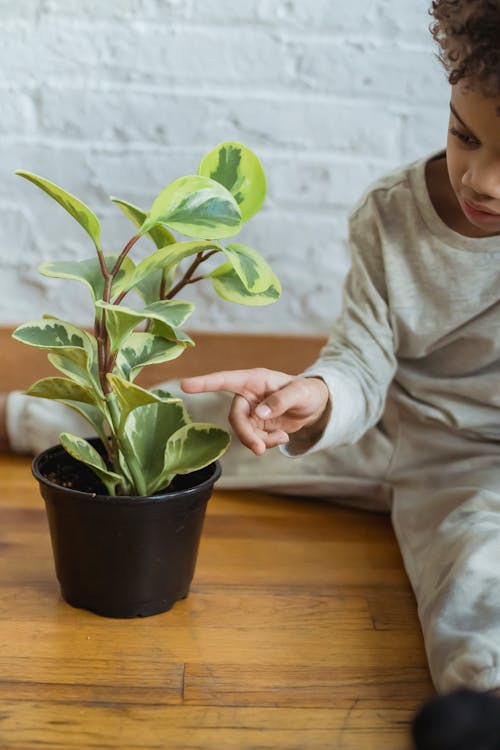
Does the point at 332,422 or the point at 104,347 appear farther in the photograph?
the point at 332,422

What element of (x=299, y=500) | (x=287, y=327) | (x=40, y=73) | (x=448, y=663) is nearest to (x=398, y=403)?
(x=299, y=500)

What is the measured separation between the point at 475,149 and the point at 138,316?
36 centimetres

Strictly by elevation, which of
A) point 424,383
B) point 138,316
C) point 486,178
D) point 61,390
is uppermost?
point 486,178

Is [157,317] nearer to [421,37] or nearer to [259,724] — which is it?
[259,724]

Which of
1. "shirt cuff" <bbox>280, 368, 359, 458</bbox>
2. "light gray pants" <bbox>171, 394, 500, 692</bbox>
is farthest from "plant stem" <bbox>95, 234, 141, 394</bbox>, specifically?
"light gray pants" <bbox>171, 394, 500, 692</bbox>

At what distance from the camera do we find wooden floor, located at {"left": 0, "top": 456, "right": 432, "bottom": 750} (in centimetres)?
80

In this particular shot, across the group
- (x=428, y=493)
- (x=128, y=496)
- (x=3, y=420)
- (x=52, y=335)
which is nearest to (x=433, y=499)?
(x=428, y=493)

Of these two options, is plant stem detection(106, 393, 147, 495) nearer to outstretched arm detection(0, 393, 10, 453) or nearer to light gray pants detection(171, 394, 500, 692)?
light gray pants detection(171, 394, 500, 692)

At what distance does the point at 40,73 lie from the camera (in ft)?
4.46

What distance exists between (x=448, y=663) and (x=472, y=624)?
5 cm

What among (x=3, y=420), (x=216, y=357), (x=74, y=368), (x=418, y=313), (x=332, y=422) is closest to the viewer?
(x=74, y=368)

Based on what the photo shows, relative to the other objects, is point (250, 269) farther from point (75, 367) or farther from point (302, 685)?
point (302, 685)

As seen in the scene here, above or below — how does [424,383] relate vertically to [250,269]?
below

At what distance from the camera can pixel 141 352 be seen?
35.4 inches
